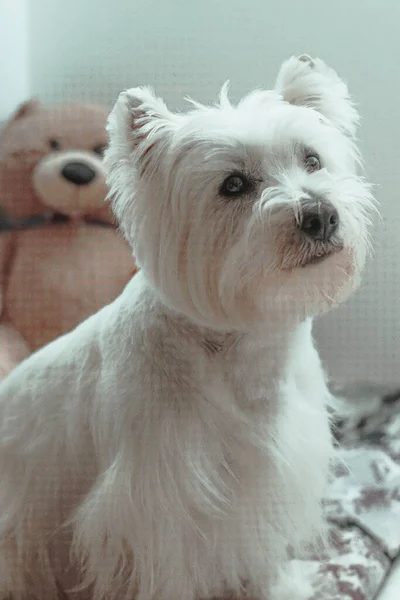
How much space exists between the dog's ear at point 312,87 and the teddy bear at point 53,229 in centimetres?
52

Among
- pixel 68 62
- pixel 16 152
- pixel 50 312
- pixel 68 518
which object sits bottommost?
pixel 68 518

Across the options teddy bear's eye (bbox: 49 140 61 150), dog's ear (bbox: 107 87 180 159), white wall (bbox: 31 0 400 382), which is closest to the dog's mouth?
dog's ear (bbox: 107 87 180 159)

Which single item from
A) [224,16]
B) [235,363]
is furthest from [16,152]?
[235,363]

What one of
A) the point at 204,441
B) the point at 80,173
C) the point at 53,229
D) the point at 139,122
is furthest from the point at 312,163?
the point at 53,229

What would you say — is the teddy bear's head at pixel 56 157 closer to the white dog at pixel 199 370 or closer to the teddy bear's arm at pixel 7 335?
the teddy bear's arm at pixel 7 335

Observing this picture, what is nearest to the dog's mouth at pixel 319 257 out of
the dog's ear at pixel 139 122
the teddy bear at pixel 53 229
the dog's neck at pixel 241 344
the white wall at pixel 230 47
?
the dog's neck at pixel 241 344

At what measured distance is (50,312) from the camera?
4.89ft

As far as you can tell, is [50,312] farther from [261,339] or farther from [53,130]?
[261,339]

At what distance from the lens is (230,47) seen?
1.30 m

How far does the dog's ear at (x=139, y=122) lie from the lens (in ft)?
3.04

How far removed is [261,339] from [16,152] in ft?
2.49

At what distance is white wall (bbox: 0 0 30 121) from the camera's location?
123cm

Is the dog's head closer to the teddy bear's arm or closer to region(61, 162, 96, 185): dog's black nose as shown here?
region(61, 162, 96, 185): dog's black nose

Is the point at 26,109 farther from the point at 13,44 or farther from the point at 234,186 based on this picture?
the point at 234,186
